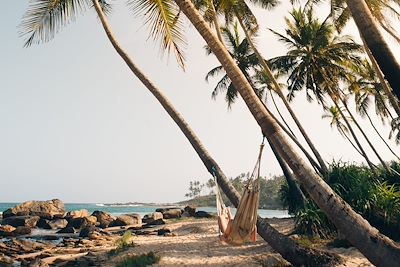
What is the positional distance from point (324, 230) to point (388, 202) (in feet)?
5.51

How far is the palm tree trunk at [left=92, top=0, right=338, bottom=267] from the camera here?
616cm

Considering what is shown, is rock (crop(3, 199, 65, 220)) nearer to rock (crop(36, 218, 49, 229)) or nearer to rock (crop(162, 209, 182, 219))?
rock (crop(36, 218, 49, 229))

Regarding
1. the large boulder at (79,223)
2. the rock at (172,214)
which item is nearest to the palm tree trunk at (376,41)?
the large boulder at (79,223)

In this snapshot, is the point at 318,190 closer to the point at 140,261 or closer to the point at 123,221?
the point at 140,261

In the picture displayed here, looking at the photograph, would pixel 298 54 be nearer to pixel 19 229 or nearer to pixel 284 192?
pixel 284 192

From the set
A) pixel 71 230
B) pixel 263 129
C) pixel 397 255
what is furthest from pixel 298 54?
pixel 71 230

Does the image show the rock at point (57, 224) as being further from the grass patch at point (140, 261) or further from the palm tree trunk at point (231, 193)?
the palm tree trunk at point (231, 193)

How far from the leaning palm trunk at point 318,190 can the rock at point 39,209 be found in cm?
2341

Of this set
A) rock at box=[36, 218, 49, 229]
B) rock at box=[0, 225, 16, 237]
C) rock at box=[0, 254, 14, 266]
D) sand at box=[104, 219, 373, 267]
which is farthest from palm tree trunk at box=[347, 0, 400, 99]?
rock at box=[36, 218, 49, 229]

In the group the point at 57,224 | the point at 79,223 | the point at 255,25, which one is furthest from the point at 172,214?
the point at 255,25

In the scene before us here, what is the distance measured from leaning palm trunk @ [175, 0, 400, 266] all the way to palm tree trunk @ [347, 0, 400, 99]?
2.08 meters

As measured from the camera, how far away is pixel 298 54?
1705 cm

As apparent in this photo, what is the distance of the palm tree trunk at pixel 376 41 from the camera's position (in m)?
5.68

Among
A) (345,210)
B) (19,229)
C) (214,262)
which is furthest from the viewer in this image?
(19,229)
